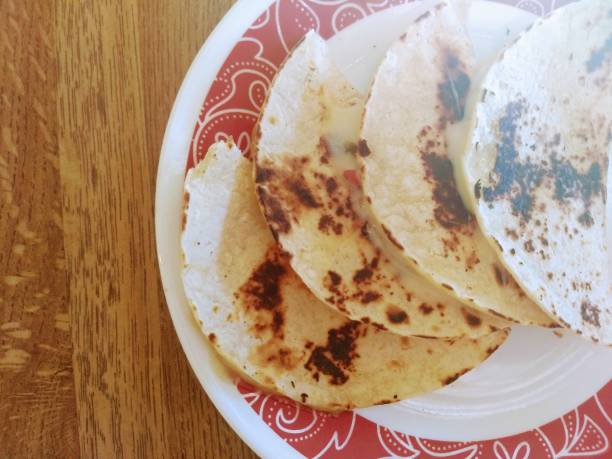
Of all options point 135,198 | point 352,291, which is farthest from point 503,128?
point 135,198

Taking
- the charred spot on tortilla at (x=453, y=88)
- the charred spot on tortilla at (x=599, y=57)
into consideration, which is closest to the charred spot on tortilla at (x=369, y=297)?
the charred spot on tortilla at (x=453, y=88)

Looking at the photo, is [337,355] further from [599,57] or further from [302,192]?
[599,57]

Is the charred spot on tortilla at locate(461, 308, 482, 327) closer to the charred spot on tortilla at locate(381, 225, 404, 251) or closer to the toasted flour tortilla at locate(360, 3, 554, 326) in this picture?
the toasted flour tortilla at locate(360, 3, 554, 326)

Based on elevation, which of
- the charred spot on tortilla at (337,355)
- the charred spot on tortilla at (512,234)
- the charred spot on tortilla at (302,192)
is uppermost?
the charred spot on tortilla at (302,192)

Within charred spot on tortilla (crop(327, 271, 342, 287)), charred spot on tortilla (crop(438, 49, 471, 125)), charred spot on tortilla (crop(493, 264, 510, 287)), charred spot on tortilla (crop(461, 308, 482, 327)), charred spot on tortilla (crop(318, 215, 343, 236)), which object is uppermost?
charred spot on tortilla (crop(438, 49, 471, 125))

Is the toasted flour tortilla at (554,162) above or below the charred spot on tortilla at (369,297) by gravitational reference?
above

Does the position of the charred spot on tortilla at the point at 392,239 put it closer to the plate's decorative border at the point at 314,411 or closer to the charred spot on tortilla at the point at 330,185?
the charred spot on tortilla at the point at 330,185

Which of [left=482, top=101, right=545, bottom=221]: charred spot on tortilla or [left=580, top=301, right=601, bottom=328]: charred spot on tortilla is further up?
[left=482, top=101, right=545, bottom=221]: charred spot on tortilla

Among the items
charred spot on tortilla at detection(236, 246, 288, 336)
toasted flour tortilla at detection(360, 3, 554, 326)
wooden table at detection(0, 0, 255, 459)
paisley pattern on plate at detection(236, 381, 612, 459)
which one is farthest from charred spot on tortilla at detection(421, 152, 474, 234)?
wooden table at detection(0, 0, 255, 459)

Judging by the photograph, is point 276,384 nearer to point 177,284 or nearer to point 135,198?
point 177,284
